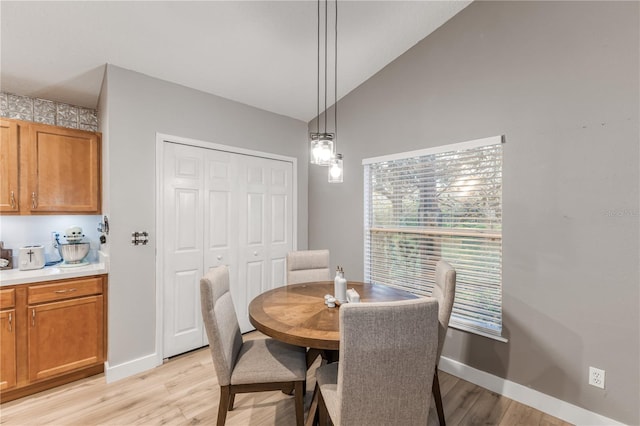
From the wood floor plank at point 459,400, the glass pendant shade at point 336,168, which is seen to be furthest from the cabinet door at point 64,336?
the wood floor plank at point 459,400

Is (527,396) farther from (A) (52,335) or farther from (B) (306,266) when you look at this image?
(A) (52,335)

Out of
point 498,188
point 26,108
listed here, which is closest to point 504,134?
point 498,188

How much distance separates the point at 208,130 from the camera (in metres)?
2.91

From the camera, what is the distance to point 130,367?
240cm

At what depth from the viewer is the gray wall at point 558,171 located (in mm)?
1719

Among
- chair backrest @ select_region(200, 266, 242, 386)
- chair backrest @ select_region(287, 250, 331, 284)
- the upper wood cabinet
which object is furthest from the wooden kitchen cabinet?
chair backrest @ select_region(287, 250, 331, 284)

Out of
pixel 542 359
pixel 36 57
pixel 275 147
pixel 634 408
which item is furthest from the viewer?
pixel 275 147

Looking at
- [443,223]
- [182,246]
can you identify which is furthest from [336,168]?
[182,246]

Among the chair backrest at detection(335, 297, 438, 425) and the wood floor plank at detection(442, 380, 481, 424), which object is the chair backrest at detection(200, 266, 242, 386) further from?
the wood floor plank at detection(442, 380, 481, 424)

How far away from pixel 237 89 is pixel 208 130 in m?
0.52

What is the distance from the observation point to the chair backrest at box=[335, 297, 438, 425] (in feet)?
3.68

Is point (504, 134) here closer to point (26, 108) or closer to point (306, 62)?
point (306, 62)

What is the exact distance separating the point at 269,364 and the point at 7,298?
199cm

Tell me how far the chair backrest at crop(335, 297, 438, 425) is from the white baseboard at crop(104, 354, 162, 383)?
2.09 m
